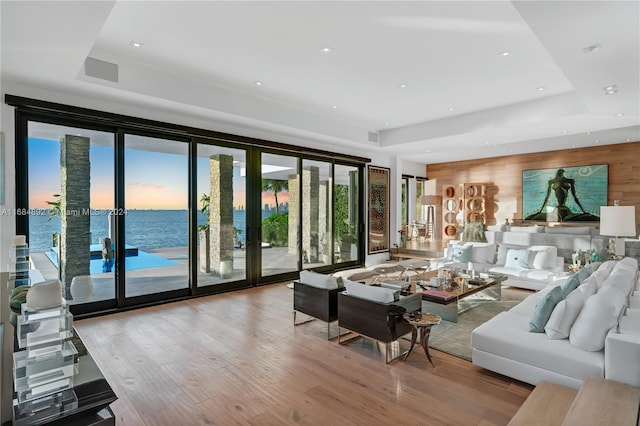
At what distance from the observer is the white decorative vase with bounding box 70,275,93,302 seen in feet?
15.9

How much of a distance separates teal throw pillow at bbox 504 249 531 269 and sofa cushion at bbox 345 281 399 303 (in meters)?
4.29

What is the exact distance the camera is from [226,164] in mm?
6375

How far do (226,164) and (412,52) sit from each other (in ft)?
12.1

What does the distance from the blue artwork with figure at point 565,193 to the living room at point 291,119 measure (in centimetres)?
156

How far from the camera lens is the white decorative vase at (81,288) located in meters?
4.85

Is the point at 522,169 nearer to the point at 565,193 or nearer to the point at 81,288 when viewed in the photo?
the point at 565,193

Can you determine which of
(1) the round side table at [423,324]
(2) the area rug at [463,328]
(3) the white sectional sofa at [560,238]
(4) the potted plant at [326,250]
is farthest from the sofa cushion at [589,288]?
(4) the potted plant at [326,250]

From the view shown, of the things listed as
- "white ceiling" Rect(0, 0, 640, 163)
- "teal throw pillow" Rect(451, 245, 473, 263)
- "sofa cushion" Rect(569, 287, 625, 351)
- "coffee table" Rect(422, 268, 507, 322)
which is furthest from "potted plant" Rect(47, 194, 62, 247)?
"teal throw pillow" Rect(451, 245, 473, 263)

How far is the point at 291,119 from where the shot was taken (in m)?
6.45

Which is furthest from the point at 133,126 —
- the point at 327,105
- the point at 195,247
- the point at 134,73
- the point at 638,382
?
the point at 638,382

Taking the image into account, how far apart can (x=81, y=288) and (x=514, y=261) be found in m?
7.31

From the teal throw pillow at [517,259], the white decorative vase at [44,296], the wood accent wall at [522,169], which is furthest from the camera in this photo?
the wood accent wall at [522,169]

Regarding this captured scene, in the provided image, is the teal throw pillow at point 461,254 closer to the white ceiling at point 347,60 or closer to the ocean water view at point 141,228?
the white ceiling at point 347,60

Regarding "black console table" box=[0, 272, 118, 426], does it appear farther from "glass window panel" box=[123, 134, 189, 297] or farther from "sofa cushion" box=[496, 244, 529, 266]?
"sofa cushion" box=[496, 244, 529, 266]
